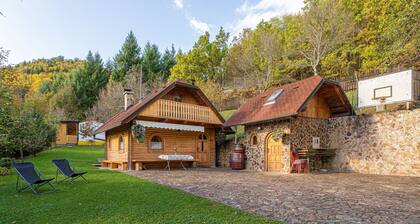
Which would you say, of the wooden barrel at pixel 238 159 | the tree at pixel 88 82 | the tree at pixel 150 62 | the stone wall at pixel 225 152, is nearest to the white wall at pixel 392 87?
the wooden barrel at pixel 238 159

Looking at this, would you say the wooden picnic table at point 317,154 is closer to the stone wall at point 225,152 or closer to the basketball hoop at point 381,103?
the basketball hoop at point 381,103

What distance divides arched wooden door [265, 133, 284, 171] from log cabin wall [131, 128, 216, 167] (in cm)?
404

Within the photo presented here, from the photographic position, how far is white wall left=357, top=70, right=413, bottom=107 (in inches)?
495

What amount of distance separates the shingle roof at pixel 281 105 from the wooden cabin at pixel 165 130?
1710 millimetres

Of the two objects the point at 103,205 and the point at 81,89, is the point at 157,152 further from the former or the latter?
the point at 81,89

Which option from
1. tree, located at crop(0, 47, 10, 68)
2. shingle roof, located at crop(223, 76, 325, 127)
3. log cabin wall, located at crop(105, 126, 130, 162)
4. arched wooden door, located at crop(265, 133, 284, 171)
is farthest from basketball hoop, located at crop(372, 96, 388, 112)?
tree, located at crop(0, 47, 10, 68)

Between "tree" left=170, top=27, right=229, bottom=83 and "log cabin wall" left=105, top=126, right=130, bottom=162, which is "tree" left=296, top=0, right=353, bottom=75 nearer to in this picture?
"tree" left=170, top=27, right=229, bottom=83

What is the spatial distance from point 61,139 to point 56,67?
116 feet

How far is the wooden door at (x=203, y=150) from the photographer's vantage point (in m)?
16.9

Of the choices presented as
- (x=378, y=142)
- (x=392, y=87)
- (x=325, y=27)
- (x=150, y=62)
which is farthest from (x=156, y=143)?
(x=150, y=62)

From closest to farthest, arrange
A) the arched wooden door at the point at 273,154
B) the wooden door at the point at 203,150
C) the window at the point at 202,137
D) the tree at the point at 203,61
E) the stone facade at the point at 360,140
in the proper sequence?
the stone facade at the point at 360,140 → the arched wooden door at the point at 273,154 → the wooden door at the point at 203,150 → the window at the point at 202,137 → the tree at the point at 203,61

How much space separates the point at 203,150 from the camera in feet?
56.5

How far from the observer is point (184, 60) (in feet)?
122

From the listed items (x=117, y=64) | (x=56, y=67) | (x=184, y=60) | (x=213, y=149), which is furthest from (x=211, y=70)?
(x=56, y=67)
